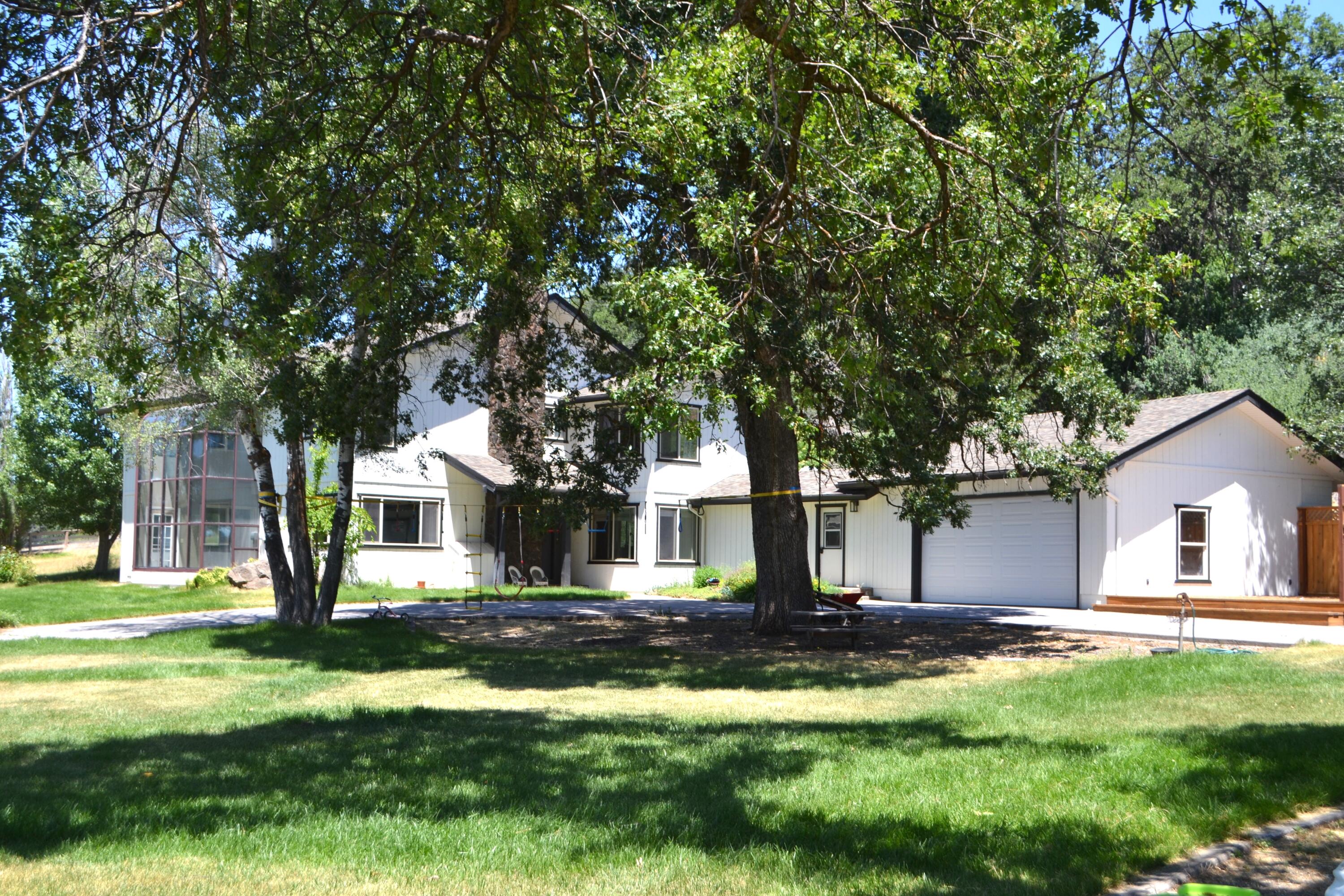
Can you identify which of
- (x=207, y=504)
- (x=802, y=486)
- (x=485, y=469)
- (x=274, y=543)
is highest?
(x=485, y=469)

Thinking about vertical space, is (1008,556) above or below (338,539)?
below

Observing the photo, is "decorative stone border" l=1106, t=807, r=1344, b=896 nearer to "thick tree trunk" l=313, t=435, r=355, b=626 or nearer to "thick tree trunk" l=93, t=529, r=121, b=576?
"thick tree trunk" l=313, t=435, r=355, b=626

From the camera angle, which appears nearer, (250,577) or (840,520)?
(250,577)

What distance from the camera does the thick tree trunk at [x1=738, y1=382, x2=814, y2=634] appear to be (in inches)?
701

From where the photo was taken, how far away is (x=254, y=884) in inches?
193

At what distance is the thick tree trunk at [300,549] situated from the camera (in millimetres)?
19172

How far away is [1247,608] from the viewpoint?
22078mm

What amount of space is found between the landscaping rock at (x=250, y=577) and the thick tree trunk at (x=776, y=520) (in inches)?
625

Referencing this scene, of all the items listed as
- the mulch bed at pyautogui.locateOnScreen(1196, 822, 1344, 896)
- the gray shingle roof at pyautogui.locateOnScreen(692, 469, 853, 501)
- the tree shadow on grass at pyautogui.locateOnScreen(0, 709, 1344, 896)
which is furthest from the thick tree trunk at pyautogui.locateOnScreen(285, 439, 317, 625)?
the mulch bed at pyautogui.locateOnScreen(1196, 822, 1344, 896)

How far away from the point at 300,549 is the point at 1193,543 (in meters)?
19.1

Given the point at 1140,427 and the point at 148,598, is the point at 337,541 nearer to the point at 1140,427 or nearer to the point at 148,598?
the point at 148,598

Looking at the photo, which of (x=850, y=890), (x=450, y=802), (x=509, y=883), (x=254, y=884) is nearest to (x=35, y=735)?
(x=450, y=802)

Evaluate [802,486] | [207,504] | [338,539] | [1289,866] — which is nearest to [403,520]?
[207,504]

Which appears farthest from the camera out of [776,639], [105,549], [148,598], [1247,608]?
[105,549]
